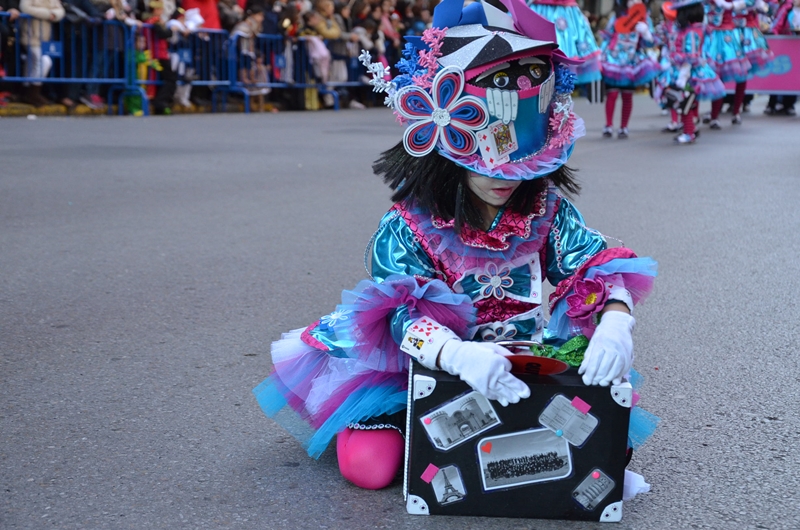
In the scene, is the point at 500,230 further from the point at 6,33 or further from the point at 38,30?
the point at 38,30

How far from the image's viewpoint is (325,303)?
13.1 feet

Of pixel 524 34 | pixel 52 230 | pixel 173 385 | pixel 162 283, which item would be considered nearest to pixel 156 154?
pixel 52 230

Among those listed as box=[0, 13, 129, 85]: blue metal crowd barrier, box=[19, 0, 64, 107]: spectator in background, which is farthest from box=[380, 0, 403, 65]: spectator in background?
box=[19, 0, 64, 107]: spectator in background

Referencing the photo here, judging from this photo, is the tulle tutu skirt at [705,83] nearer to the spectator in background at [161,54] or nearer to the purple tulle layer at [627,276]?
the spectator in background at [161,54]

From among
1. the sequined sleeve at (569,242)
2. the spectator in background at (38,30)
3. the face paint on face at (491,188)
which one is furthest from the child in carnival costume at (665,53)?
the face paint on face at (491,188)

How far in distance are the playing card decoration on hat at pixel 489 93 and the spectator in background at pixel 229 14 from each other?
12.0m

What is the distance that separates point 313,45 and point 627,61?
17.4ft

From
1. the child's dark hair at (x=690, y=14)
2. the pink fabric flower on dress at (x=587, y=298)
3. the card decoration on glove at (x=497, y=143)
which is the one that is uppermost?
the child's dark hair at (x=690, y=14)

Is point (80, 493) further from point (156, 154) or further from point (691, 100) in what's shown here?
point (691, 100)

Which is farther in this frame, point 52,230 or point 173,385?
point 52,230

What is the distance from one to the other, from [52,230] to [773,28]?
46.3 ft

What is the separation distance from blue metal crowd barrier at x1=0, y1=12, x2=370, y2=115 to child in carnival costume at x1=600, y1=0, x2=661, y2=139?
5077 millimetres

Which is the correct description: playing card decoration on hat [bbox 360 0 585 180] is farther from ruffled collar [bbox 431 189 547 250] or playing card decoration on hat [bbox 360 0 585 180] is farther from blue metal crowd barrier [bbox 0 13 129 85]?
blue metal crowd barrier [bbox 0 13 129 85]

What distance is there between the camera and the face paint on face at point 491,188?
7.63ft
